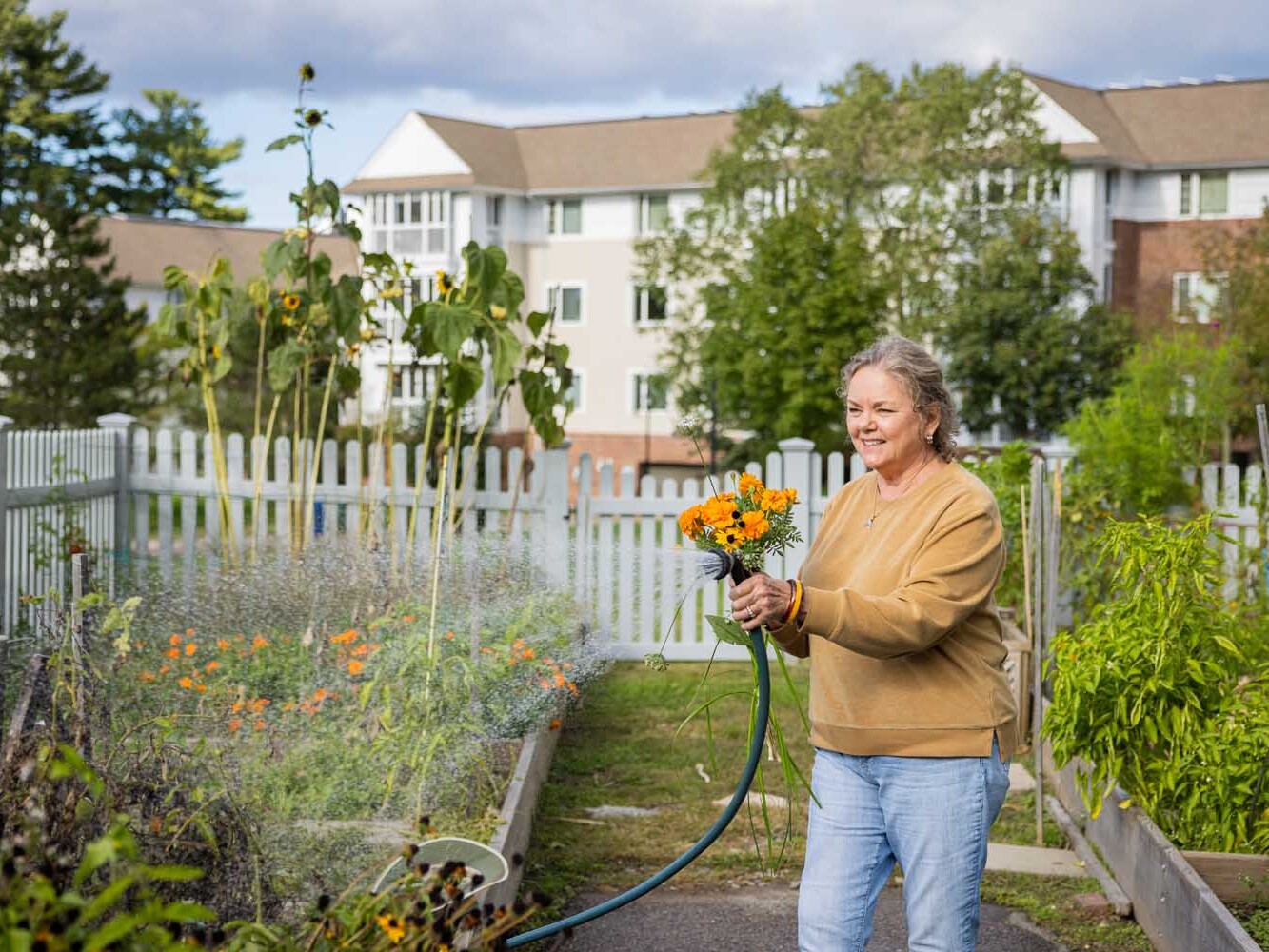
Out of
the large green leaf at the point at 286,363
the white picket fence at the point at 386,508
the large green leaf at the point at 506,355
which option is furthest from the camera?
the white picket fence at the point at 386,508

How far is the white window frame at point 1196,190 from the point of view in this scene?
37.8m

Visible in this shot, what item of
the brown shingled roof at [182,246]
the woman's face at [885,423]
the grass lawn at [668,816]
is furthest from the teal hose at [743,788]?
the brown shingled roof at [182,246]

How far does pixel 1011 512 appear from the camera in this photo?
7.85 m

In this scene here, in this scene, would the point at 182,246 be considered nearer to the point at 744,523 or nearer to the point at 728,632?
the point at 728,632

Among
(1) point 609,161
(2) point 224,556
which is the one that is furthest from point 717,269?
(2) point 224,556

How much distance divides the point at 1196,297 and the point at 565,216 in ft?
61.6

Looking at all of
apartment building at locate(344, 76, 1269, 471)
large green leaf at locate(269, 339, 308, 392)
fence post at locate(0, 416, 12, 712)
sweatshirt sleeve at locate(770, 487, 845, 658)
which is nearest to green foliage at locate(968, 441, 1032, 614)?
large green leaf at locate(269, 339, 308, 392)

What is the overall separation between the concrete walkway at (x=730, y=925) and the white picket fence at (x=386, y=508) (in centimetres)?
309

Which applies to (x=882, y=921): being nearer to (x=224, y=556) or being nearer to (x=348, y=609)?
(x=348, y=609)

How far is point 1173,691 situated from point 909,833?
6.24 ft

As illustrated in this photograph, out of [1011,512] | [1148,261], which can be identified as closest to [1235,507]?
[1011,512]

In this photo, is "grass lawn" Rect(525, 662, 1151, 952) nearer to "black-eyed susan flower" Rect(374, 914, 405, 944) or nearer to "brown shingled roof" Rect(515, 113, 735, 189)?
"black-eyed susan flower" Rect(374, 914, 405, 944)

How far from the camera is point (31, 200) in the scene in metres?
25.2

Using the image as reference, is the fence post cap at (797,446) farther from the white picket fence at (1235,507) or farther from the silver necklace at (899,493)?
the silver necklace at (899,493)
